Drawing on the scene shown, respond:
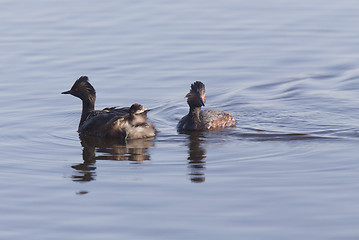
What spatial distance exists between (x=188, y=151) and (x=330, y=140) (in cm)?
236

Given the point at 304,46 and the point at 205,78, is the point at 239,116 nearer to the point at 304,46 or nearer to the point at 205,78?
the point at 205,78

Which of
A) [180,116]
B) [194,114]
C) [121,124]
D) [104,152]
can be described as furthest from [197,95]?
[104,152]

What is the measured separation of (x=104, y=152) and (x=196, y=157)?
1.62m

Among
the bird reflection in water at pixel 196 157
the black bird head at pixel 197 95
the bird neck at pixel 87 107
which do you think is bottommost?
the bird reflection in water at pixel 196 157

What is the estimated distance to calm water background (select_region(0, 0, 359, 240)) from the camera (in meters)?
8.38

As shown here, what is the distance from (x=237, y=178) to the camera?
986cm

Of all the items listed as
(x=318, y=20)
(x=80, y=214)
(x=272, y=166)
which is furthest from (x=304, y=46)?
(x=80, y=214)

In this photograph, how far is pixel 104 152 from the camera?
1198 cm

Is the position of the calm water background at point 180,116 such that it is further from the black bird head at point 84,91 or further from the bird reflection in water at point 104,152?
the black bird head at point 84,91

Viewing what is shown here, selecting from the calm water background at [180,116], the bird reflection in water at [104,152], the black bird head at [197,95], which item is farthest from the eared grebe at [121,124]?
the black bird head at [197,95]

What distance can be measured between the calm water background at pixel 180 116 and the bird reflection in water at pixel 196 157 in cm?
3

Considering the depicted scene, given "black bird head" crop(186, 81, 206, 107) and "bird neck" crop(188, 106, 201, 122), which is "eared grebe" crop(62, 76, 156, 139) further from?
"black bird head" crop(186, 81, 206, 107)

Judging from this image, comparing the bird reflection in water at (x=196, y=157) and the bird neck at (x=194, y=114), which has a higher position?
the bird neck at (x=194, y=114)

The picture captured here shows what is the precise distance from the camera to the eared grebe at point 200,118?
44.2ft
